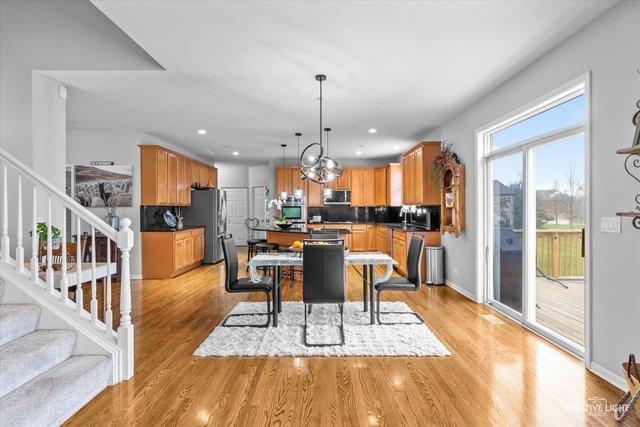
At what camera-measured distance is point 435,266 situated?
5.80 m

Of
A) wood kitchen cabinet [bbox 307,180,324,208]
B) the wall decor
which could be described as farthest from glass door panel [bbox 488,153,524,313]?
the wall decor

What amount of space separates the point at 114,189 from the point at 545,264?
6.72 m

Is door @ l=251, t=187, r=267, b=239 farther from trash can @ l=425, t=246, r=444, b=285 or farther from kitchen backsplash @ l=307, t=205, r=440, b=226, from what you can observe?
trash can @ l=425, t=246, r=444, b=285

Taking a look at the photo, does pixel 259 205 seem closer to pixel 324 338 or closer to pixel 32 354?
pixel 324 338

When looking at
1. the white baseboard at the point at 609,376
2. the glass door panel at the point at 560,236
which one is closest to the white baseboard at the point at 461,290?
the glass door panel at the point at 560,236

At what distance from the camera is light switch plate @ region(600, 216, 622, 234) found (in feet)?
8.13

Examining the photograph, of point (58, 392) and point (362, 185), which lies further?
point (362, 185)

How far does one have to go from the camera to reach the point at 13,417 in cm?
180

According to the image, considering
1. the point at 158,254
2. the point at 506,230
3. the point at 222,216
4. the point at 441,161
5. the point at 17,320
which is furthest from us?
the point at 222,216

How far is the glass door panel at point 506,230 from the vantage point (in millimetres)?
3980

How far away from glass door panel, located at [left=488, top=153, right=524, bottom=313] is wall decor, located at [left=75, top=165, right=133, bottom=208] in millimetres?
6040

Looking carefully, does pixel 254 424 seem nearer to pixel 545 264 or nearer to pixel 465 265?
pixel 545 264

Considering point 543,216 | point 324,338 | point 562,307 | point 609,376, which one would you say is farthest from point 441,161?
point 609,376

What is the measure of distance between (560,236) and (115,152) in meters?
6.87
